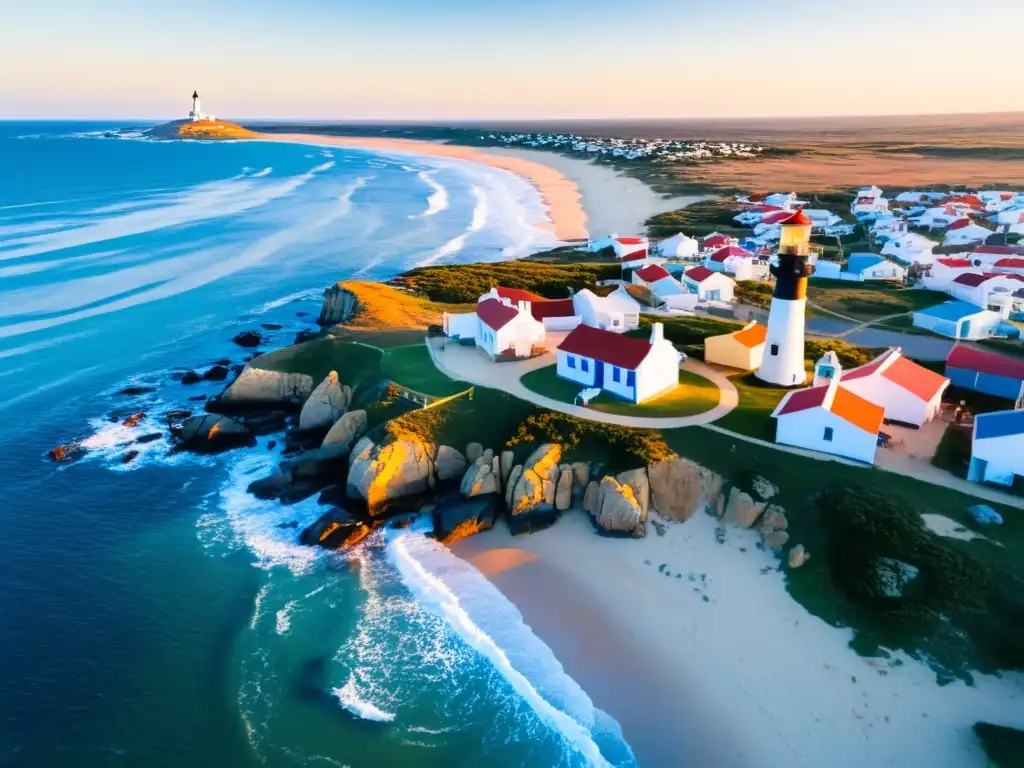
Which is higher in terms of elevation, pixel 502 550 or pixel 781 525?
pixel 781 525

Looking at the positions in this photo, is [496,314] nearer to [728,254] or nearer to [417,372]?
[417,372]

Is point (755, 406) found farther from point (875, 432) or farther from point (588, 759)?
point (588, 759)

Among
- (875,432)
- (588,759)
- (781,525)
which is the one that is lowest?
(588,759)

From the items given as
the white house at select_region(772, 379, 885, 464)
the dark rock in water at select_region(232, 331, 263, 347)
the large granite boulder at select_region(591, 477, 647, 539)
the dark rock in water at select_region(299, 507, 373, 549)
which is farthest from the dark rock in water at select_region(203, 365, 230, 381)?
A: the white house at select_region(772, 379, 885, 464)

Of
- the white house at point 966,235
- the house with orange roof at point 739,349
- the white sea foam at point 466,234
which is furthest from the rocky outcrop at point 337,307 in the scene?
the white house at point 966,235

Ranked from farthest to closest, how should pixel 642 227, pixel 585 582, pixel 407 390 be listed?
pixel 642 227
pixel 407 390
pixel 585 582

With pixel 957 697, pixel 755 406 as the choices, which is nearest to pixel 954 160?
pixel 755 406
